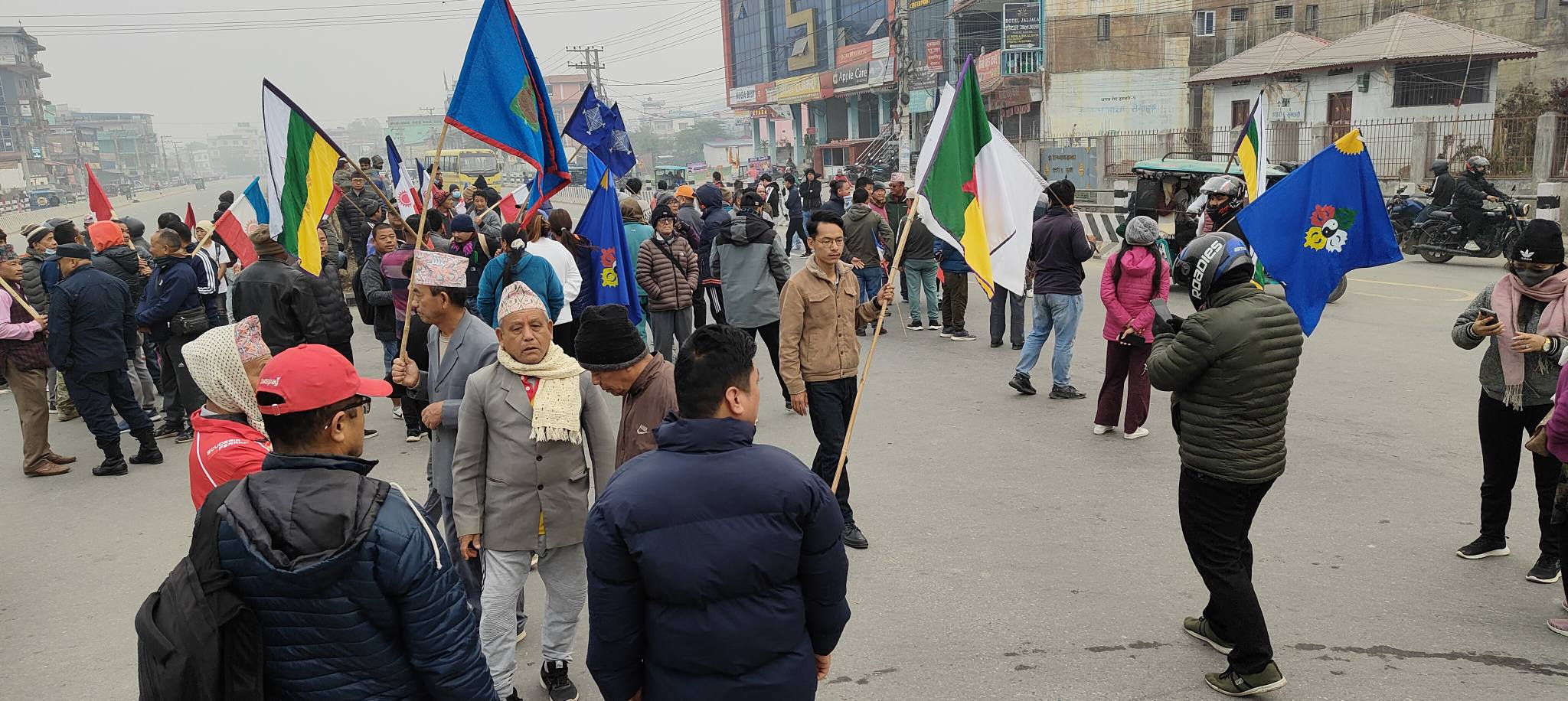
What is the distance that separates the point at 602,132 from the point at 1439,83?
26951 mm

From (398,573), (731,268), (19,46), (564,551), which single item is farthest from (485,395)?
(19,46)

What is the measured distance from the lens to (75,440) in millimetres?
8867

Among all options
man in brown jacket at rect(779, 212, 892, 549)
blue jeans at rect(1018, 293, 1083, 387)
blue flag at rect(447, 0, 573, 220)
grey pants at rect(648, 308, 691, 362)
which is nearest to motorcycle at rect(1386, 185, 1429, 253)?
blue jeans at rect(1018, 293, 1083, 387)

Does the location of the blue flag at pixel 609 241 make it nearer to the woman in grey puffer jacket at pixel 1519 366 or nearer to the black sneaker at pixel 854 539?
the black sneaker at pixel 854 539

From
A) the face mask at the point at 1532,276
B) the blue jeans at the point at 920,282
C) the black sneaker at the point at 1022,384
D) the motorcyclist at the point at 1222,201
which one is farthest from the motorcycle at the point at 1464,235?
the face mask at the point at 1532,276

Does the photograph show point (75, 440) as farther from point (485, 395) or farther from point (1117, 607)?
point (1117, 607)

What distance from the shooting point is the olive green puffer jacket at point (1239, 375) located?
378 cm

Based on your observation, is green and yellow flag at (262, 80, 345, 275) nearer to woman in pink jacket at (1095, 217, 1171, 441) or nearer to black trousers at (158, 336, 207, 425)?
black trousers at (158, 336, 207, 425)

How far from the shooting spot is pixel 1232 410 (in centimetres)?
384

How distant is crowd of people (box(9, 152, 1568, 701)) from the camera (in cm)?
227

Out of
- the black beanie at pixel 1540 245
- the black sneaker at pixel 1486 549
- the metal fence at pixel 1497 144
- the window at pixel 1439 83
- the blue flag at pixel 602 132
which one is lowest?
the black sneaker at pixel 1486 549

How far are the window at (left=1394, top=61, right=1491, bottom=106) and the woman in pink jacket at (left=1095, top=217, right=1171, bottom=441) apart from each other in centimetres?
2468

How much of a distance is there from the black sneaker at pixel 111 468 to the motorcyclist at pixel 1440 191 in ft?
54.4

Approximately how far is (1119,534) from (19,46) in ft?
467
